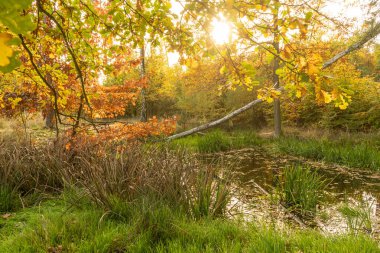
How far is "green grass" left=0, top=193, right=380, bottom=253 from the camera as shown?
8.05ft

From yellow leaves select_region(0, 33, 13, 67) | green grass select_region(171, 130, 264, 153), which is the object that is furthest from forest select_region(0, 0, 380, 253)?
green grass select_region(171, 130, 264, 153)

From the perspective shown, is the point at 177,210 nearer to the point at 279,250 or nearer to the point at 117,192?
the point at 117,192

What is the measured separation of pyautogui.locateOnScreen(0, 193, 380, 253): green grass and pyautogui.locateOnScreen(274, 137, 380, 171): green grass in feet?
17.0

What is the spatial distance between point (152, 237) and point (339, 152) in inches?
266

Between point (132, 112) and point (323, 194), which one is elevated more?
point (132, 112)

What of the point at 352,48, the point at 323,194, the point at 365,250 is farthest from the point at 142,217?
the point at 352,48

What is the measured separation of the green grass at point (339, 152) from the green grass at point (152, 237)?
517 cm

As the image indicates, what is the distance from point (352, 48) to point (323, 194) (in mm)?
4972

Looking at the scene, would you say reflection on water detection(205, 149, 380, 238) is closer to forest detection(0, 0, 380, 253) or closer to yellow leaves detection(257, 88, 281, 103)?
forest detection(0, 0, 380, 253)

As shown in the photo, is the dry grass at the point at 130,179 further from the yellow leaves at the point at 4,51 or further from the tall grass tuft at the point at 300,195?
the yellow leaves at the point at 4,51

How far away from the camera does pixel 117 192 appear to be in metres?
3.64

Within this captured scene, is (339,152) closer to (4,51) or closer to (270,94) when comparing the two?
(270,94)

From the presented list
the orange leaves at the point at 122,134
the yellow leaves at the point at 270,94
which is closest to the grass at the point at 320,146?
the orange leaves at the point at 122,134

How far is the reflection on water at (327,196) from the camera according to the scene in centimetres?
380
